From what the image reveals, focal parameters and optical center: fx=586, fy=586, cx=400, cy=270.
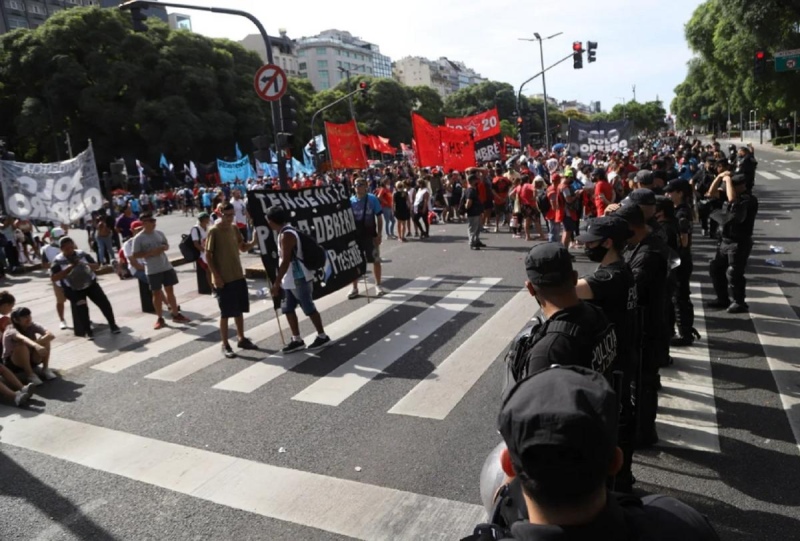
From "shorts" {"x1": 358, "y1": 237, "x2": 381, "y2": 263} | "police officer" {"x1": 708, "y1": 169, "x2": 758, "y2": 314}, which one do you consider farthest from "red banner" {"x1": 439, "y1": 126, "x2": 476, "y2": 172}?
"police officer" {"x1": 708, "y1": 169, "x2": 758, "y2": 314}

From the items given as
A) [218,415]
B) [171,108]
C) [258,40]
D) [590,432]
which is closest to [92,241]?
[218,415]

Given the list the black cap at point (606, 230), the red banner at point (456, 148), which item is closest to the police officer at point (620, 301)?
the black cap at point (606, 230)

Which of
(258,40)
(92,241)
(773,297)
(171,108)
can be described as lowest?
(773,297)

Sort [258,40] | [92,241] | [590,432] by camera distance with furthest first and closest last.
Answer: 1. [258,40]
2. [92,241]
3. [590,432]

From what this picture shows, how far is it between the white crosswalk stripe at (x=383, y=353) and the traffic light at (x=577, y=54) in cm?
1985

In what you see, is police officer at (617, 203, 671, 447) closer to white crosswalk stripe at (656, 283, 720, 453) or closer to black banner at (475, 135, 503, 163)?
white crosswalk stripe at (656, 283, 720, 453)

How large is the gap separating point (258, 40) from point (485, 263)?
108545mm

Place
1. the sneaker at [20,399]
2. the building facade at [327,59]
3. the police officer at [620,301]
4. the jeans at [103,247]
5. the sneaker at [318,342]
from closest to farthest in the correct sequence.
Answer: the police officer at [620,301] < the sneaker at [20,399] < the sneaker at [318,342] < the jeans at [103,247] < the building facade at [327,59]

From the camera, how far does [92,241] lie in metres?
17.7

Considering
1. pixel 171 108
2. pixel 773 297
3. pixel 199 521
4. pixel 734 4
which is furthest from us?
pixel 171 108

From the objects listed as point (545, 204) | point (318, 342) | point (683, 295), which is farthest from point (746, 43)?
point (318, 342)

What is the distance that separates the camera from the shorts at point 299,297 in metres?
7.09

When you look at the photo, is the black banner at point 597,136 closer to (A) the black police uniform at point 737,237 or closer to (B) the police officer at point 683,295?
(A) the black police uniform at point 737,237

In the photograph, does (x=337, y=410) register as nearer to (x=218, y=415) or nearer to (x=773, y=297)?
(x=218, y=415)
